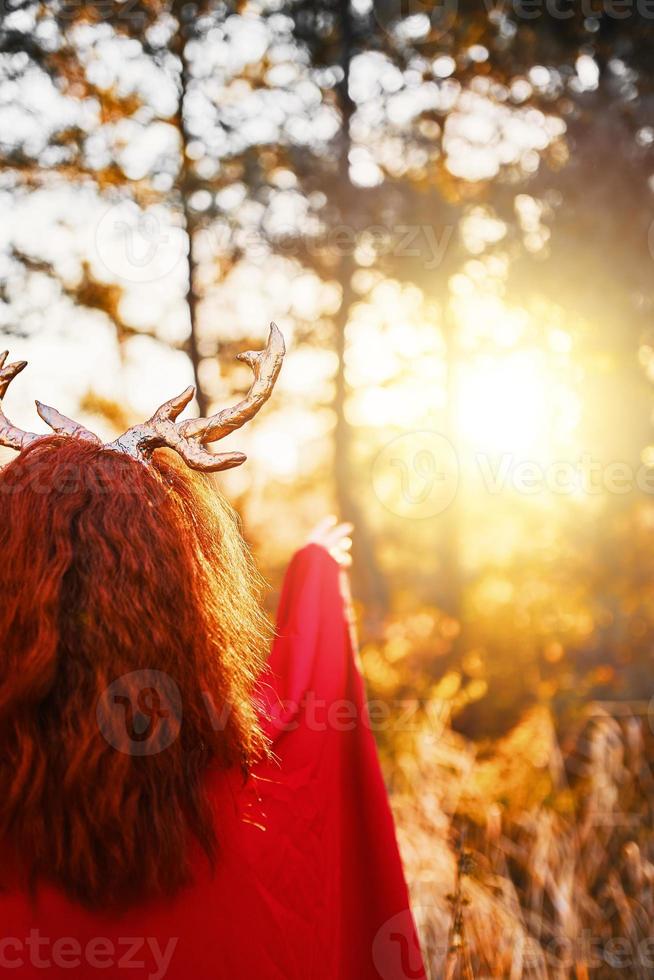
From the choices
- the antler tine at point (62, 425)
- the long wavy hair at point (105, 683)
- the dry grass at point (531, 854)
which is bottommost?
the dry grass at point (531, 854)

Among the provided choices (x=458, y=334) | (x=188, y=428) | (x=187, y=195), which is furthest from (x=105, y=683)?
(x=458, y=334)

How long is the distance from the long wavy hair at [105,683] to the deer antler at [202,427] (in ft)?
0.41

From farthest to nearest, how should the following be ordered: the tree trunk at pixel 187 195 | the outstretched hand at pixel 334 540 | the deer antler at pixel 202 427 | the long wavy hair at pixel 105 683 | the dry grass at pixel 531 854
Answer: the tree trunk at pixel 187 195 → the dry grass at pixel 531 854 → the outstretched hand at pixel 334 540 → the deer antler at pixel 202 427 → the long wavy hair at pixel 105 683

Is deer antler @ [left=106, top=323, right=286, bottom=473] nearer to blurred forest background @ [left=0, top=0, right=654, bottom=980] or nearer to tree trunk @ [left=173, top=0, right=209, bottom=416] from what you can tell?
blurred forest background @ [left=0, top=0, right=654, bottom=980]

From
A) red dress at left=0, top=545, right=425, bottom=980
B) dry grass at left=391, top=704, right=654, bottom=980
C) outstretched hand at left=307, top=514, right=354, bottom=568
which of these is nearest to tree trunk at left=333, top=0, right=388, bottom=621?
dry grass at left=391, top=704, right=654, bottom=980

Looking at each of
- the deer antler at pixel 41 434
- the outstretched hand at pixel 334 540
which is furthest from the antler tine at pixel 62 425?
the outstretched hand at pixel 334 540

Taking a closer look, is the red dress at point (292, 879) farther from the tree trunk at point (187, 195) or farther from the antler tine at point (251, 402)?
the tree trunk at point (187, 195)

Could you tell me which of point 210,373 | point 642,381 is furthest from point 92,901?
point 642,381

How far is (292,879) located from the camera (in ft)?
4.91

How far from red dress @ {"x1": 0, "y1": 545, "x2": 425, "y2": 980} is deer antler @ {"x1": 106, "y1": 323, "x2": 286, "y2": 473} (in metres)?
0.48

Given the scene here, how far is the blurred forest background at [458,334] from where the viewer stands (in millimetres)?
3652

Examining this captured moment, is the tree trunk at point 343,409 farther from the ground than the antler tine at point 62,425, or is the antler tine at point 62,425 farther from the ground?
the tree trunk at point 343,409

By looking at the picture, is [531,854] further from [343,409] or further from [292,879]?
[343,409]

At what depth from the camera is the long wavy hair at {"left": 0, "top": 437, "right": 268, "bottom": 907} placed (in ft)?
3.92
